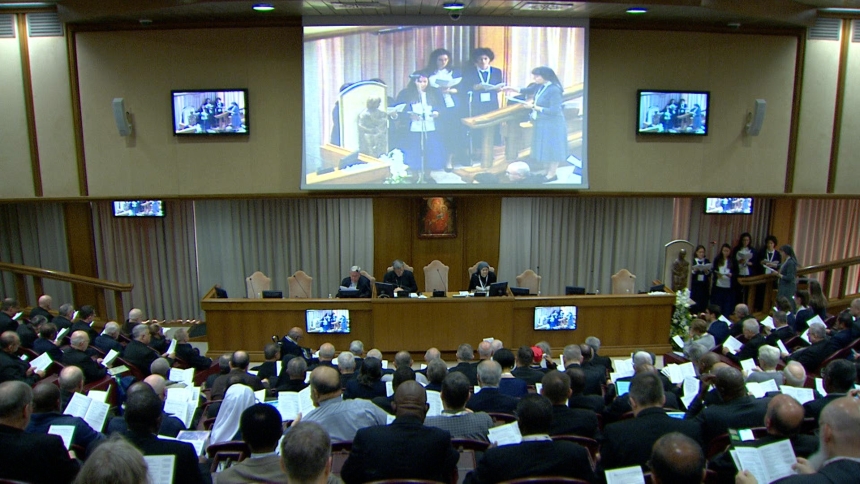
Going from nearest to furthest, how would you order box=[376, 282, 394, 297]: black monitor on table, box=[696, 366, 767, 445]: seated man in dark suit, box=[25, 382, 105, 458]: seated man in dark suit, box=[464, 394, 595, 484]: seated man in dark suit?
1. box=[464, 394, 595, 484]: seated man in dark suit
2. box=[25, 382, 105, 458]: seated man in dark suit
3. box=[696, 366, 767, 445]: seated man in dark suit
4. box=[376, 282, 394, 297]: black monitor on table

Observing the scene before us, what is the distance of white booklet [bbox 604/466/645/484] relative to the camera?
3.17m

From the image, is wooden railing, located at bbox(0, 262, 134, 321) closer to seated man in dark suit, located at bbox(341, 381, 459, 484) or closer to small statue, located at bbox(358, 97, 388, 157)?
small statue, located at bbox(358, 97, 388, 157)

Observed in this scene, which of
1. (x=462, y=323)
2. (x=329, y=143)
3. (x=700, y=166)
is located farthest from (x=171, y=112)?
(x=700, y=166)

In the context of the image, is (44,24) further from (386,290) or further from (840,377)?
(840,377)

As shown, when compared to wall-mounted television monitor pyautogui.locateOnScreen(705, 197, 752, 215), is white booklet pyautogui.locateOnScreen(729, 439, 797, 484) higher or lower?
lower

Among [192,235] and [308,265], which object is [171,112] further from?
[308,265]

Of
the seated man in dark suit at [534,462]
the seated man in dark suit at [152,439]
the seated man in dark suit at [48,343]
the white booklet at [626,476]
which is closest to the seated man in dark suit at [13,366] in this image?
the seated man in dark suit at [48,343]

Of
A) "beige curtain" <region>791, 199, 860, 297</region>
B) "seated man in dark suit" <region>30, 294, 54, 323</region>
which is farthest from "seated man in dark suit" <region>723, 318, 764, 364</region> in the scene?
"seated man in dark suit" <region>30, 294, 54, 323</region>

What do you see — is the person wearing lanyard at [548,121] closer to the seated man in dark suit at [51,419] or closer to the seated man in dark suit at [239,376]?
the seated man in dark suit at [239,376]

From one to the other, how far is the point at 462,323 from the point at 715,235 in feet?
17.8

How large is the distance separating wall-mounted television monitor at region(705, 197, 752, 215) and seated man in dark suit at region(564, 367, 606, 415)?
288 inches

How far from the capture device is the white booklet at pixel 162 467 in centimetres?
Result: 318

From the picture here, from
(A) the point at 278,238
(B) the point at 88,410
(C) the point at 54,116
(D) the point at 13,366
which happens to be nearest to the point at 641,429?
(B) the point at 88,410

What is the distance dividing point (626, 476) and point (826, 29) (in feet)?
28.4
